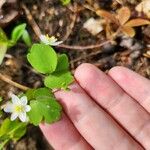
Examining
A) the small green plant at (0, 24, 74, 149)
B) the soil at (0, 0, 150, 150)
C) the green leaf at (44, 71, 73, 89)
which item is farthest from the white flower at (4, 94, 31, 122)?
the soil at (0, 0, 150, 150)

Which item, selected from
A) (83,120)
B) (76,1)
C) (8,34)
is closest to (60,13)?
(76,1)

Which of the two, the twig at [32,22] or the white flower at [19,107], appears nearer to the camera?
the white flower at [19,107]

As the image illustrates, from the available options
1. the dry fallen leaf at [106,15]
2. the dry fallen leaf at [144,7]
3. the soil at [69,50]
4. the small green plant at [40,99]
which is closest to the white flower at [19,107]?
the small green plant at [40,99]

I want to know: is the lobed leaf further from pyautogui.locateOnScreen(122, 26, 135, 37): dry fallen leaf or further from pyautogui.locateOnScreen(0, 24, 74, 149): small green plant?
pyautogui.locateOnScreen(122, 26, 135, 37): dry fallen leaf

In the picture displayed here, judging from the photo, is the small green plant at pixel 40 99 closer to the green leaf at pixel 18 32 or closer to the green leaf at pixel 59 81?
the green leaf at pixel 59 81

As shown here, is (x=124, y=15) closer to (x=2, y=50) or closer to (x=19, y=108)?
(x=2, y=50)

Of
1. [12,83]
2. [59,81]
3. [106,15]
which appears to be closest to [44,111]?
[59,81]

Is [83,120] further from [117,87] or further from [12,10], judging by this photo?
[12,10]
